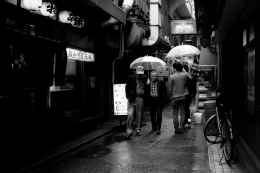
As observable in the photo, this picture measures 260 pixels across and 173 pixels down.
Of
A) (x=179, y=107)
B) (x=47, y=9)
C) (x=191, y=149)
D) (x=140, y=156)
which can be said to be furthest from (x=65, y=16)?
(x=191, y=149)

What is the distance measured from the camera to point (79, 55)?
11969mm

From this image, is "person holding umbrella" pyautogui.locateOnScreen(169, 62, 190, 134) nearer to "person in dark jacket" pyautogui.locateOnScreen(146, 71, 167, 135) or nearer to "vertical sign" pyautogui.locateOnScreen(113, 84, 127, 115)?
"person in dark jacket" pyautogui.locateOnScreen(146, 71, 167, 135)

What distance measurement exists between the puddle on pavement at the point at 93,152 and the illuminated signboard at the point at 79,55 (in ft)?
13.1

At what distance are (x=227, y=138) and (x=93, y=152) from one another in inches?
153

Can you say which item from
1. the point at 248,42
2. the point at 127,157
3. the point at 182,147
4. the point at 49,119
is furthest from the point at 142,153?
the point at 248,42

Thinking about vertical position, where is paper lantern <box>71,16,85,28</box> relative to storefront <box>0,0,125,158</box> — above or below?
above

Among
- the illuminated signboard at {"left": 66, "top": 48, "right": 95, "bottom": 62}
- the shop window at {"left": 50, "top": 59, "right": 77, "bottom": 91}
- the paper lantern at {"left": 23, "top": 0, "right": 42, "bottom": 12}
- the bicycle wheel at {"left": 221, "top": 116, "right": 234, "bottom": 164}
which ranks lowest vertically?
the bicycle wheel at {"left": 221, "top": 116, "right": 234, "bottom": 164}

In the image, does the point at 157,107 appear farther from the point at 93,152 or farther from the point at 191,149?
the point at 93,152

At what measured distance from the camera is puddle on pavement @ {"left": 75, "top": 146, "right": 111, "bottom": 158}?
26.8 ft

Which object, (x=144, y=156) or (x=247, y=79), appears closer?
(x=144, y=156)

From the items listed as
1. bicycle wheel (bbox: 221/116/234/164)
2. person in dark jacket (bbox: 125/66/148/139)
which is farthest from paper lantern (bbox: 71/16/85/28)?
bicycle wheel (bbox: 221/116/234/164)

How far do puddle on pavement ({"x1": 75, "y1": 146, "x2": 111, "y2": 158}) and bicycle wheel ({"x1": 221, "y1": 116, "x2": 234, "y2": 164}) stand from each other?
338 centimetres

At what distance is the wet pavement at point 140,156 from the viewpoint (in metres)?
6.88

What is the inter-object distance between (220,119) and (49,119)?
5.20 meters
